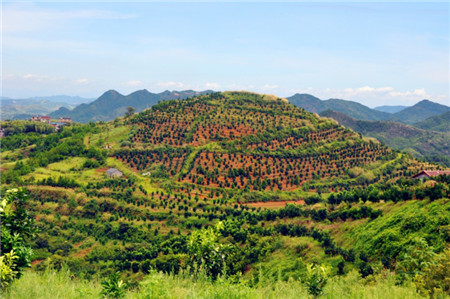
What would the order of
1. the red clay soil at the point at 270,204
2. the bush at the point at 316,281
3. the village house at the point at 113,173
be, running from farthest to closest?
the village house at the point at 113,173 < the red clay soil at the point at 270,204 < the bush at the point at 316,281

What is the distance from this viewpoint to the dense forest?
869 cm

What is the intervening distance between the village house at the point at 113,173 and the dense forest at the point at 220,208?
7.03 ft

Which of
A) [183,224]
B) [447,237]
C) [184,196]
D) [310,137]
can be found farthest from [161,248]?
[310,137]

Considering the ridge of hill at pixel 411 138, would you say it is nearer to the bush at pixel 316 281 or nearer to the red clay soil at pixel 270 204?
the red clay soil at pixel 270 204

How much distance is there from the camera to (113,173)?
6712 centimetres

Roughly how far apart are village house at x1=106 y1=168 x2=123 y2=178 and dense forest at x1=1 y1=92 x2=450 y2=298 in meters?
2.14

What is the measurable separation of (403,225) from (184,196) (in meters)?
44.0

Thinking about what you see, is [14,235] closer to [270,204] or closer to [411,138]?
[270,204]

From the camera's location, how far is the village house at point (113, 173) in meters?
66.2

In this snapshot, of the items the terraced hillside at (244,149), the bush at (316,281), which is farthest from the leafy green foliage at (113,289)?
the terraced hillside at (244,149)

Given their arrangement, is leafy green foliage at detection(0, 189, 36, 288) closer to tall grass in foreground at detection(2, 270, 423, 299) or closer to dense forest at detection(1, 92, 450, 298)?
dense forest at detection(1, 92, 450, 298)

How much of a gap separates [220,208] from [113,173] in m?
29.8

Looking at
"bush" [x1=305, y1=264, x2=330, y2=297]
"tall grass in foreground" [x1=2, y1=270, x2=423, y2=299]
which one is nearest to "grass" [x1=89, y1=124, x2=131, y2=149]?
"tall grass in foreground" [x1=2, y1=270, x2=423, y2=299]

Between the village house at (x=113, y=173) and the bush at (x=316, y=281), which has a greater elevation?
the bush at (x=316, y=281)
